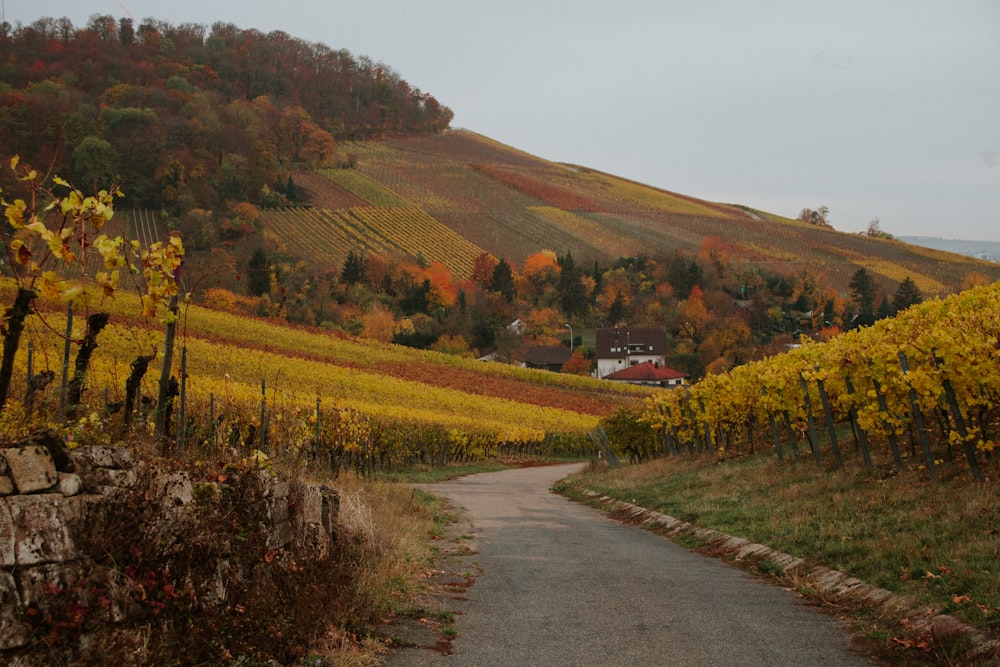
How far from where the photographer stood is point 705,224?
5906 inches

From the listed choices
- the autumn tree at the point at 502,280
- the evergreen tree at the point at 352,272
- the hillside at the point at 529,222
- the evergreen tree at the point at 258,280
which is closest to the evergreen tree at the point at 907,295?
the hillside at the point at 529,222

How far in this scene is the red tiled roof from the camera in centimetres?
9212

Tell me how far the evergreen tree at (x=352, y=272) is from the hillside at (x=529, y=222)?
4.34m

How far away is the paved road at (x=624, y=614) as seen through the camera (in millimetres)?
6633

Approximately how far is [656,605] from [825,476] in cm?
783

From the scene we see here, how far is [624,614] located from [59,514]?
5130mm

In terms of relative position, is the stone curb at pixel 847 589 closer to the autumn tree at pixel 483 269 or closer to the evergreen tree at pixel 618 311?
the autumn tree at pixel 483 269

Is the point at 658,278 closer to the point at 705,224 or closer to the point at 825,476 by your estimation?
the point at 705,224

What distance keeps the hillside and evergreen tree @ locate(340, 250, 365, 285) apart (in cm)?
434

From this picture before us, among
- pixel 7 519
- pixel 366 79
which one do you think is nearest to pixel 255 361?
pixel 7 519

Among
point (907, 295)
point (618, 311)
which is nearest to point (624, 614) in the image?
point (907, 295)

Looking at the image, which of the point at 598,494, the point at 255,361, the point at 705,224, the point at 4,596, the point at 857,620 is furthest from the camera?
the point at 705,224

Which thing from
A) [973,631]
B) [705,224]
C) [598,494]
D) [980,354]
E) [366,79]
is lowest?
[598,494]

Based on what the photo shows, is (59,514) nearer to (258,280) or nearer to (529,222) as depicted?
(258,280)
